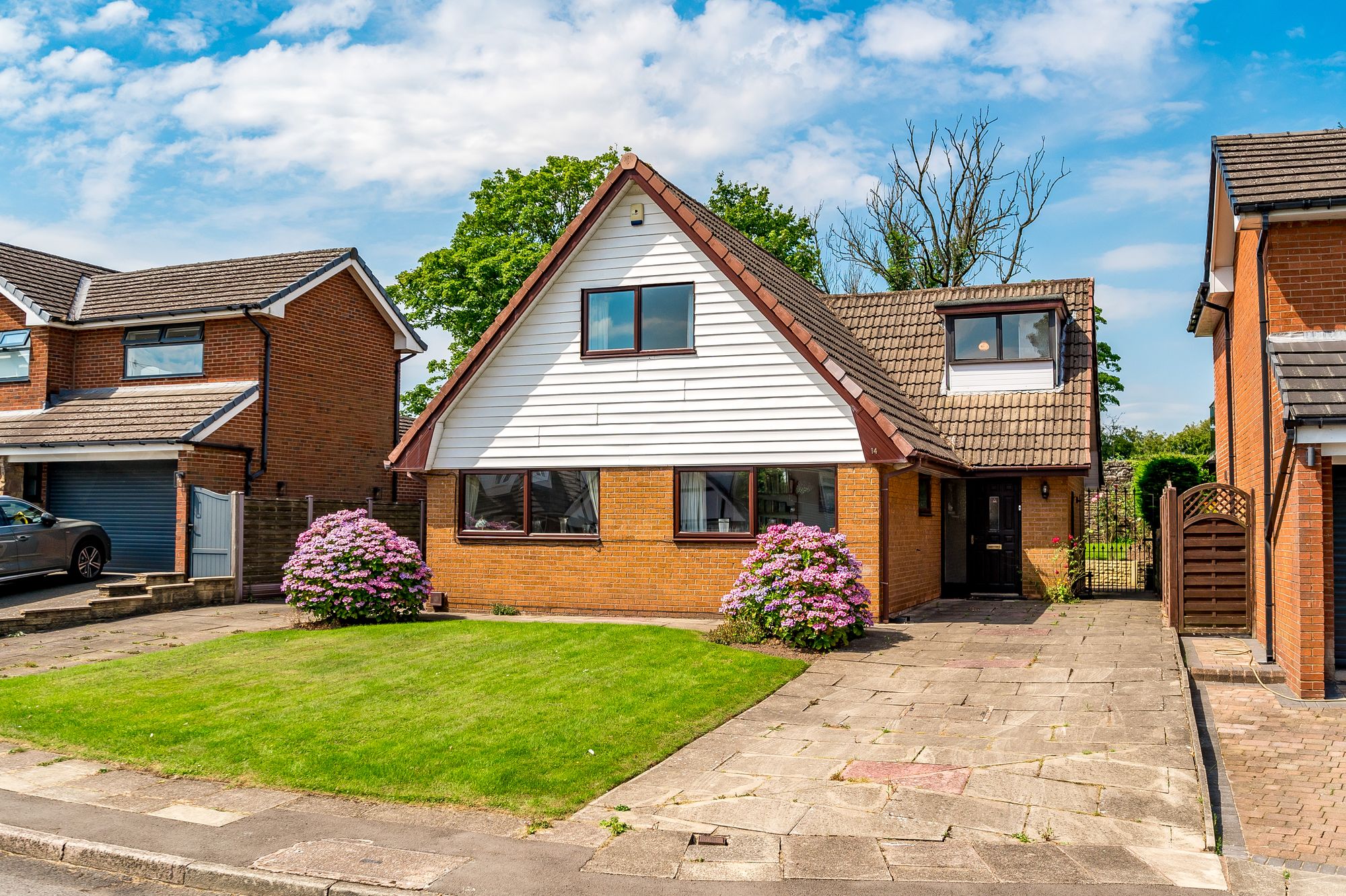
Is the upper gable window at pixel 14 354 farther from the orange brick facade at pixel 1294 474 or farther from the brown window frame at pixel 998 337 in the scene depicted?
the orange brick facade at pixel 1294 474

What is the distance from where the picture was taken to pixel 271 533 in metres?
20.7

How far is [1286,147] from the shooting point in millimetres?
13305

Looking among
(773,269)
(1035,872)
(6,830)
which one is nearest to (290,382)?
(773,269)

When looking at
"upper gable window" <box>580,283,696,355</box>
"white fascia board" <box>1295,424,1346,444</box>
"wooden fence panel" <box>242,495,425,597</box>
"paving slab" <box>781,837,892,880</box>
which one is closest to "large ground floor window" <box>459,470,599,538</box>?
"wooden fence panel" <box>242,495,425,597</box>

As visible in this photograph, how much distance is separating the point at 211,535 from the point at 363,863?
50.4 feet

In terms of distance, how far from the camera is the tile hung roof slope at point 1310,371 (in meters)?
10.7

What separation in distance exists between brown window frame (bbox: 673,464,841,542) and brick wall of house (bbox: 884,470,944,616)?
1223mm

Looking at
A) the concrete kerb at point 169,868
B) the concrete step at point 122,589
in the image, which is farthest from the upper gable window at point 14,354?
the concrete kerb at point 169,868

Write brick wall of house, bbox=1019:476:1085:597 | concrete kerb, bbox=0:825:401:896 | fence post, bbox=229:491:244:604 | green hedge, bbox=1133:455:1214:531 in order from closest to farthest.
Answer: concrete kerb, bbox=0:825:401:896 < brick wall of house, bbox=1019:476:1085:597 < fence post, bbox=229:491:244:604 < green hedge, bbox=1133:455:1214:531

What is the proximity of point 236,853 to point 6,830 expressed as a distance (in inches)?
73.8

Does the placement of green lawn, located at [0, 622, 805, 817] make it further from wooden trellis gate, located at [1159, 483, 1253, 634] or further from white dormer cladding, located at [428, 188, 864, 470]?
wooden trellis gate, located at [1159, 483, 1253, 634]

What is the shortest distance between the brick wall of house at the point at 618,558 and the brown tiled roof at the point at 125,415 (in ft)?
19.1

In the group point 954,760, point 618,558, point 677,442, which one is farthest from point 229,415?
point 954,760

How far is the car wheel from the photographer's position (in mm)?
20047
